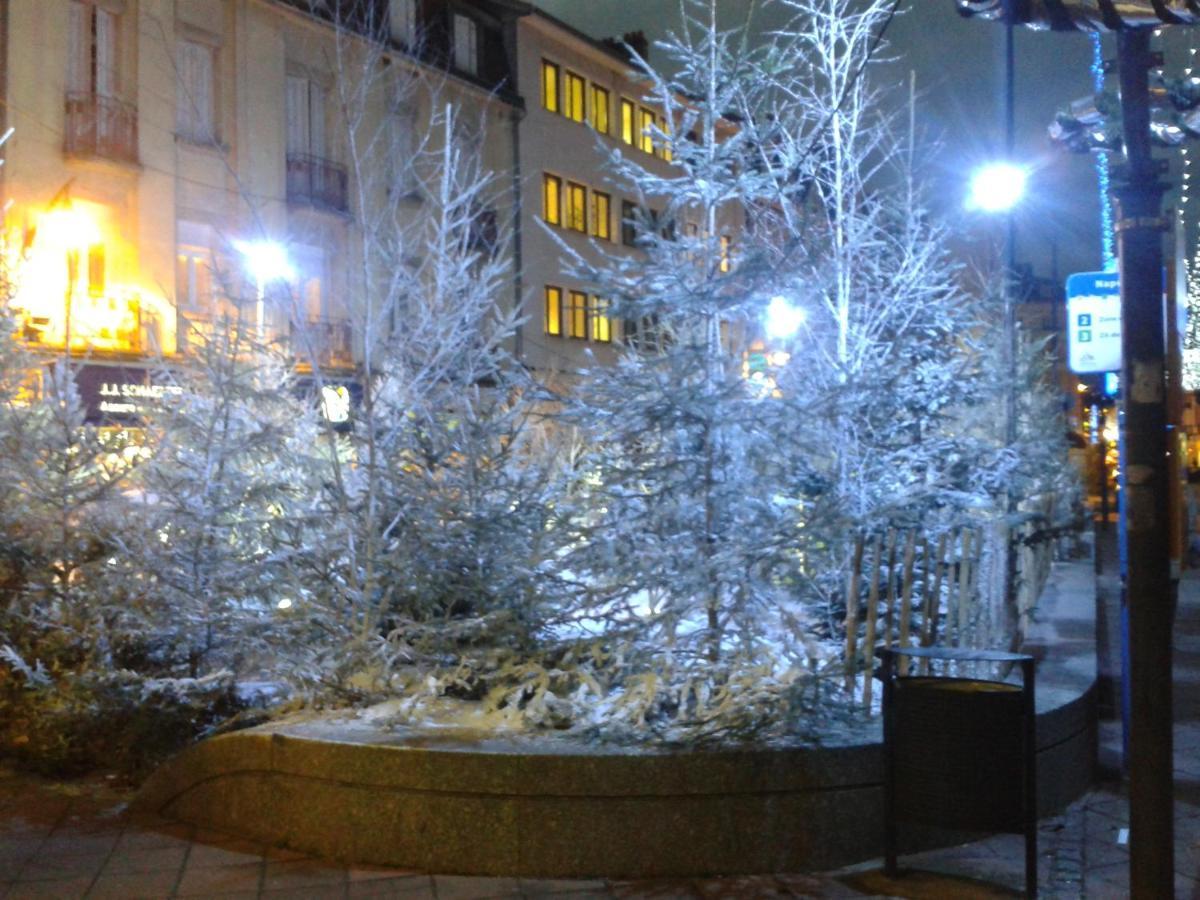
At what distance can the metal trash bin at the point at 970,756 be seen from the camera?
5.57 metres

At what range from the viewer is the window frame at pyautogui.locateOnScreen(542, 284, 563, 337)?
3156cm

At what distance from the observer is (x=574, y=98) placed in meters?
33.9

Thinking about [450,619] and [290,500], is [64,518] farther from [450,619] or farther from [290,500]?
[450,619]

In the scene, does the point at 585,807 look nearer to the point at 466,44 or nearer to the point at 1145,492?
→ the point at 1145,492

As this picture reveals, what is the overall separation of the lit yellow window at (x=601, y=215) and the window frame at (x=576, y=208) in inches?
18.0

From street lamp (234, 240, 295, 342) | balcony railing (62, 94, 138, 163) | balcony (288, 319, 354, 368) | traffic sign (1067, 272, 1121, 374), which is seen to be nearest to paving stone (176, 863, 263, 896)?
street lamp (234, 240, 295, 342)

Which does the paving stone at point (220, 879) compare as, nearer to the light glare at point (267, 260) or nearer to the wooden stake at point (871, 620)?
the wooden stake at point (871, 620)

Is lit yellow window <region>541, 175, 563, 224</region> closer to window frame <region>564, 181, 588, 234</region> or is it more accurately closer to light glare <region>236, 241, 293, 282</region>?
window frame <region>564, 181, 588, 234</region>

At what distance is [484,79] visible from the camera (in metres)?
30.1

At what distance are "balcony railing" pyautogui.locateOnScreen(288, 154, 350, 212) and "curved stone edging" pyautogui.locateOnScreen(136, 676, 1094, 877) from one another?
1881cm

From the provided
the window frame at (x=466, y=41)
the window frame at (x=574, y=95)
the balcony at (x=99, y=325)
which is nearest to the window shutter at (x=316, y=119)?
the window frame at (x=466, y=41)

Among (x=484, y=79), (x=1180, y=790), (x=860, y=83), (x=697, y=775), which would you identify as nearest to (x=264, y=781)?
(x=697, y=775)

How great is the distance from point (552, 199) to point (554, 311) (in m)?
2.95

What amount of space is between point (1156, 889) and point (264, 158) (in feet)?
69.6
